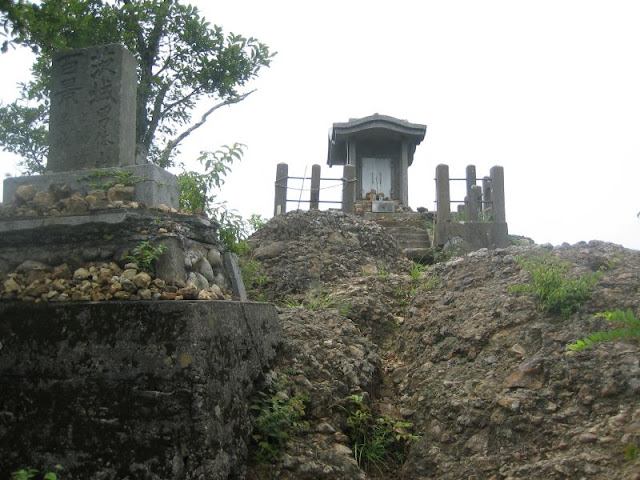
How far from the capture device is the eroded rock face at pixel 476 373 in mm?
3361

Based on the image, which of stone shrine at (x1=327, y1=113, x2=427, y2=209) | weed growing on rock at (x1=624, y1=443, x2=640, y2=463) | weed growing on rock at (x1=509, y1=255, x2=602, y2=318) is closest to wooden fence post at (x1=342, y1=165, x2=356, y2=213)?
stone shrine at (x1=327, y1=113, x2=427, y2=209)

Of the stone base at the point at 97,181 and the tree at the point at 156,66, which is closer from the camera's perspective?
the stone base at the point at 97,181

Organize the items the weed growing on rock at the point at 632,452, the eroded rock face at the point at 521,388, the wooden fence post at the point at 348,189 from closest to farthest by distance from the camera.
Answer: the weed growing on rock at the point at 632,452
the eroded rock face at the point at 521,388
the wooden fence post at the point at 348,189

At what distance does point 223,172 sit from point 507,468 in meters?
3.35

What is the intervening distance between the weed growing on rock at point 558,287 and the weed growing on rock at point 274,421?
234cm

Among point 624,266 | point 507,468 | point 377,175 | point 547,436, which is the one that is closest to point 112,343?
point 507,468

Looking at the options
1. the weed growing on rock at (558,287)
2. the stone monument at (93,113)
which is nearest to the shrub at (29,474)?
the stone monument at (93,113)

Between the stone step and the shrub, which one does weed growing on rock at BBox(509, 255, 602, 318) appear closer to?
the shrub

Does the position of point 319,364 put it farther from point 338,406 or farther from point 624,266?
point 624,266

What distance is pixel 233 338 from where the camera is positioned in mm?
3467

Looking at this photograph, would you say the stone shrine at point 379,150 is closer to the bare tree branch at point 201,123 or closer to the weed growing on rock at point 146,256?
the bare tree branch at point 201,123

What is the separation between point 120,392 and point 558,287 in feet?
12.1

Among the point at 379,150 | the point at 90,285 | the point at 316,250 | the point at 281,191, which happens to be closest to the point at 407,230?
the point at 281,191

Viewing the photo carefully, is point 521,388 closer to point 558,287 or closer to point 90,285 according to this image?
point 558,287
